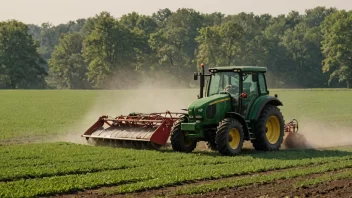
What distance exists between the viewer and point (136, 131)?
19734mm

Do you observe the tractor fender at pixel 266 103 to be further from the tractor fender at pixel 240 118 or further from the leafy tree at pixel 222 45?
the leafy tree at pixel 222 45

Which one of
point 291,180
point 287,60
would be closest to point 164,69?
point 287,60

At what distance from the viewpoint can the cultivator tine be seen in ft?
61.3

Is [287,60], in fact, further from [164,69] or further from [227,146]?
[227,146]

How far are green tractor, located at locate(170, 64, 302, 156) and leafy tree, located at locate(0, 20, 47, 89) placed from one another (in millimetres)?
93123

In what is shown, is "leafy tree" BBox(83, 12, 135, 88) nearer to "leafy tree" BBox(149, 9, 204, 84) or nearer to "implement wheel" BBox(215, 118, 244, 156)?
"leafy tree" BBox(149, 9, 204, 84)

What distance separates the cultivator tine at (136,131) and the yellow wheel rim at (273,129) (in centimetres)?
291

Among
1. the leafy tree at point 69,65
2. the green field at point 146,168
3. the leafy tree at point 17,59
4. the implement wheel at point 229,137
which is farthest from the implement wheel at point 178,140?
the leafy tree at point 69,65

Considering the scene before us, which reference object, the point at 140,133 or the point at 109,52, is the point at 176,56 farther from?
the point at 140,133

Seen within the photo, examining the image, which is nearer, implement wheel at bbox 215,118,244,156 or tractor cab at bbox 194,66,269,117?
implement wheel at bbox 215,118,244,156

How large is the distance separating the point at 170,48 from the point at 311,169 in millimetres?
99416

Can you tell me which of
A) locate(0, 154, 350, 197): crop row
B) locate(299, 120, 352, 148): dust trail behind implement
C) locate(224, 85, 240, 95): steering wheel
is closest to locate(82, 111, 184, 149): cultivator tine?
locate(224, 85, 240, 95): steering wheel

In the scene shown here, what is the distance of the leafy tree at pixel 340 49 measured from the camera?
10075 cm

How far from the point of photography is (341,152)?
18531 millimetres
